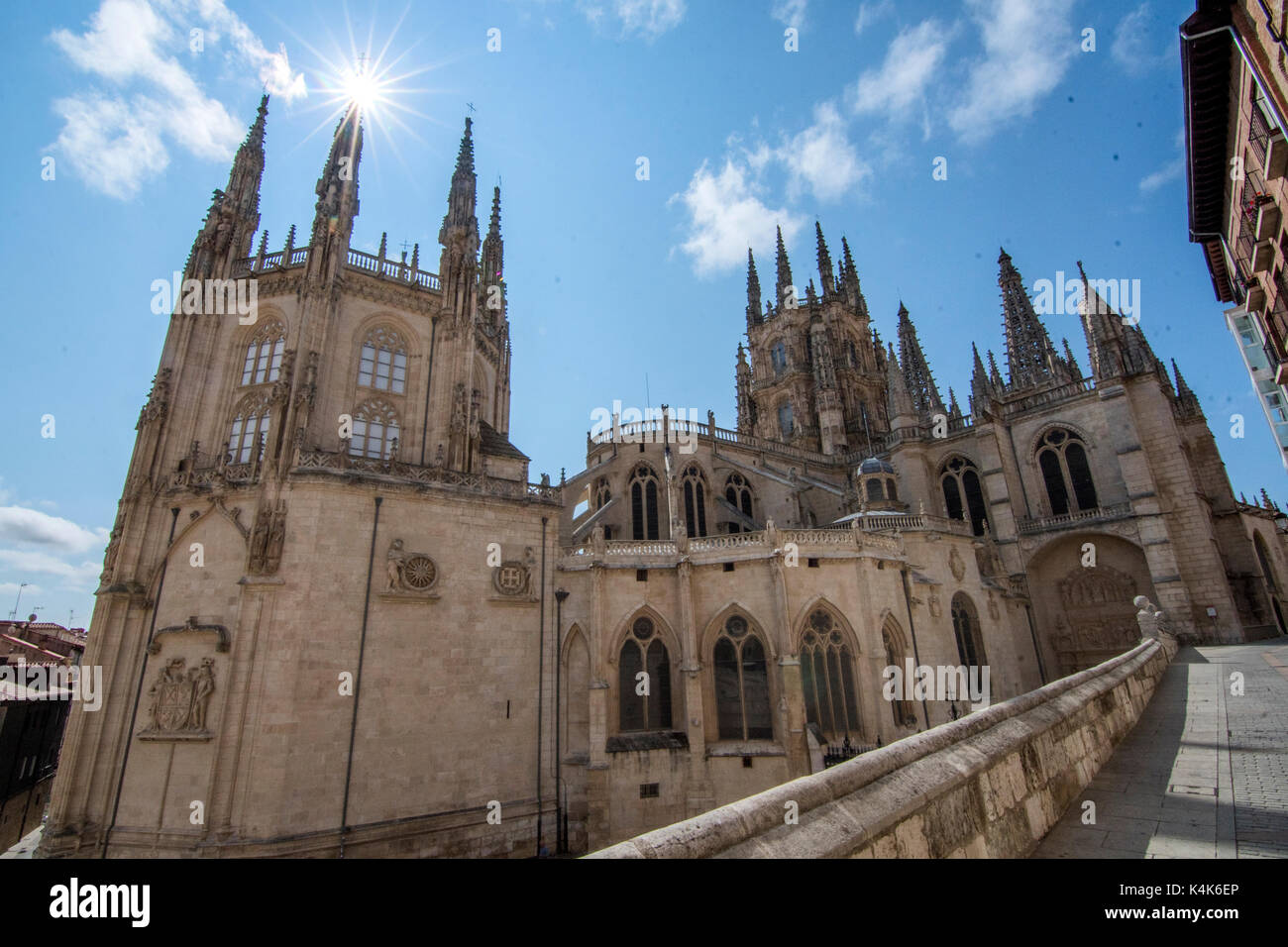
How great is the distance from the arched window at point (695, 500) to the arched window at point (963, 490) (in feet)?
44.3

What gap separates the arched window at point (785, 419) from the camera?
146ft

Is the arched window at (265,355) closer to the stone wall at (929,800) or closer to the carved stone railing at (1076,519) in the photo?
the stone wall at (929,800)

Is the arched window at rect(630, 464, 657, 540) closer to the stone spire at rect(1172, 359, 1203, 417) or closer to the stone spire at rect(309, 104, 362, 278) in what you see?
the stone spire at rect(309, 104, 362, 278)

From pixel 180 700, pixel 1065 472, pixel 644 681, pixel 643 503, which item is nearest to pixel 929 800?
pixel 644 681

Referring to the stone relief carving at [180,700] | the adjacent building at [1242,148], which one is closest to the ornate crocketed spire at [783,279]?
the adjacent building at [1242,148]

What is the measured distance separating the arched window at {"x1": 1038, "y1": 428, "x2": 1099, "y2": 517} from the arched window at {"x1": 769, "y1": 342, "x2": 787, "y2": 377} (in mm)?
19826

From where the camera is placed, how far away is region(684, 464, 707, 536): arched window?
1212 inches

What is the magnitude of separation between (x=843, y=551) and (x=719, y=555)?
4.10m

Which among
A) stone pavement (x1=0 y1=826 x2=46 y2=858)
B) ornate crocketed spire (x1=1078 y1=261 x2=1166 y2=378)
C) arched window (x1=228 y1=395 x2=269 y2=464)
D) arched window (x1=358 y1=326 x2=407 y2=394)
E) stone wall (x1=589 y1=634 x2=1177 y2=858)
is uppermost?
ornate crocketed spire (x1=1078 y1=261 x2=1166 y2=378)

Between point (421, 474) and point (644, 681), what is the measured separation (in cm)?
951

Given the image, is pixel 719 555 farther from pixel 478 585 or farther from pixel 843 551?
pixel 478 585

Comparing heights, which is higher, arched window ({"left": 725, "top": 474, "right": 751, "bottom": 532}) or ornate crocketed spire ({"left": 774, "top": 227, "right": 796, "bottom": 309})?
ornate crocketed spire ({"left": 774, "top": 227, "right": 796, "bottom": 309})

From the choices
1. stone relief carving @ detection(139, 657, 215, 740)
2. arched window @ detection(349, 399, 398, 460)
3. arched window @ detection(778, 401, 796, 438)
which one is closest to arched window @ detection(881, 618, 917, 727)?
arched window @ detection(349, 399, 398, 460)
